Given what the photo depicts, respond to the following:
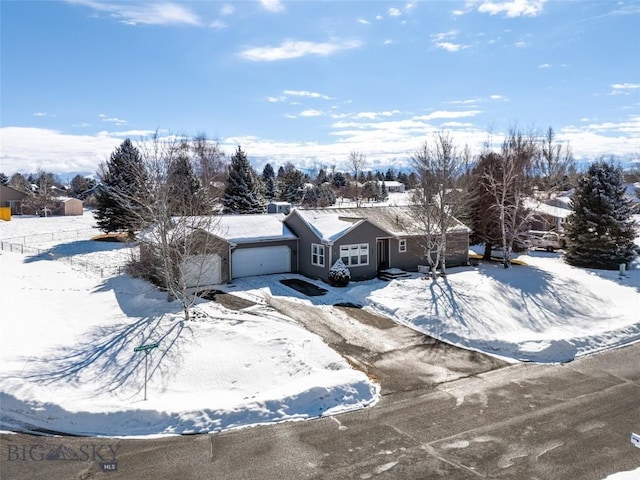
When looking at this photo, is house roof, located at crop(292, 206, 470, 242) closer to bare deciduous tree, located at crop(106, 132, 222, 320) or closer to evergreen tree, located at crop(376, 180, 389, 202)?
bare deciduous tree, located at crop(106, 132, 222, 320)

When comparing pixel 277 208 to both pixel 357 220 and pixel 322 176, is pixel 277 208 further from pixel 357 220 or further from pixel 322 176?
pixel 322 176

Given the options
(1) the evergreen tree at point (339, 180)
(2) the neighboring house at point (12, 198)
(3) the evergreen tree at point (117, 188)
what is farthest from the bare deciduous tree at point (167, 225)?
(1) the evergreen tree at point (339, 180)

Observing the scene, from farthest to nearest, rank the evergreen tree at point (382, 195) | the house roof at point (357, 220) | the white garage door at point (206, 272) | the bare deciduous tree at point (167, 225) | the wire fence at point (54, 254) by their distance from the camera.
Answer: the evergreen tree at point (382, 195)
the wire fence at point (54, 254)
the house roof at point (357, 220)
the white garage door at point (206, 272)
the bare deciduous tree at point (167, 225)

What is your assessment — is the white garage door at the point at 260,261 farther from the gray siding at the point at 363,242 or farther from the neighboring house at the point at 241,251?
the gray siding at the point at 363,242

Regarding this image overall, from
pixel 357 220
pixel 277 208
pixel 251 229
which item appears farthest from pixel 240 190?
pixel 357 220

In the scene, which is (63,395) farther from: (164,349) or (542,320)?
(542,320)

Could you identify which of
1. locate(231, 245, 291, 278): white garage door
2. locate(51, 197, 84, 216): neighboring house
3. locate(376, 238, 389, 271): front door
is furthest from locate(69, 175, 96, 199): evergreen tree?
locate(376, 238, 389, 271): front door
